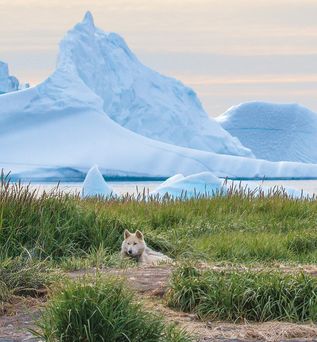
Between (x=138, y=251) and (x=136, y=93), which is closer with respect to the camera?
(x=138, y=251)

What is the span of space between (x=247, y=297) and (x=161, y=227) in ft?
18.1

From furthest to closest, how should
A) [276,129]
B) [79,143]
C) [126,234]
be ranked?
[276,129], [79,143], [126,234]

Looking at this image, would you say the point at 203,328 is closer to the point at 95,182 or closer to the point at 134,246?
the point at 134,246

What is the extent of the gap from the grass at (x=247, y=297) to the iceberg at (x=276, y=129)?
57.5 metres

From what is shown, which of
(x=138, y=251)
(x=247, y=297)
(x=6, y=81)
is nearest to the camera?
(x=247, y=297)

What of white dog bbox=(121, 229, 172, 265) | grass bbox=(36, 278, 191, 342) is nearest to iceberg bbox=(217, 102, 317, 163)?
white dog bbox=(121, 229, 172, 265)

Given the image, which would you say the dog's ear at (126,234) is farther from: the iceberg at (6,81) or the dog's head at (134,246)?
the iceberg at (6,81)

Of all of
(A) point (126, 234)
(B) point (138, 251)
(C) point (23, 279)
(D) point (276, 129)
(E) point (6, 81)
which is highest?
(E) point (6, 81)

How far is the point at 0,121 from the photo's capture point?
5272 centimetres

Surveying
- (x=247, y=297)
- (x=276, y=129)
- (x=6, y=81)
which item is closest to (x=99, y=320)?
(x=247, y=297)

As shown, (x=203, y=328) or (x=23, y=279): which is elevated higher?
(x=23, y=279)

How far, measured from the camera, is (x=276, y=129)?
64.9 metres

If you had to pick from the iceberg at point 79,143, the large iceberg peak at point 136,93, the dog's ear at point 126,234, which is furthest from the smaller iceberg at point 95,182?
the large iceberg peak at point 136,93

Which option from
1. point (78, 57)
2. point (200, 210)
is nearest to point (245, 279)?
point (200, 210)
